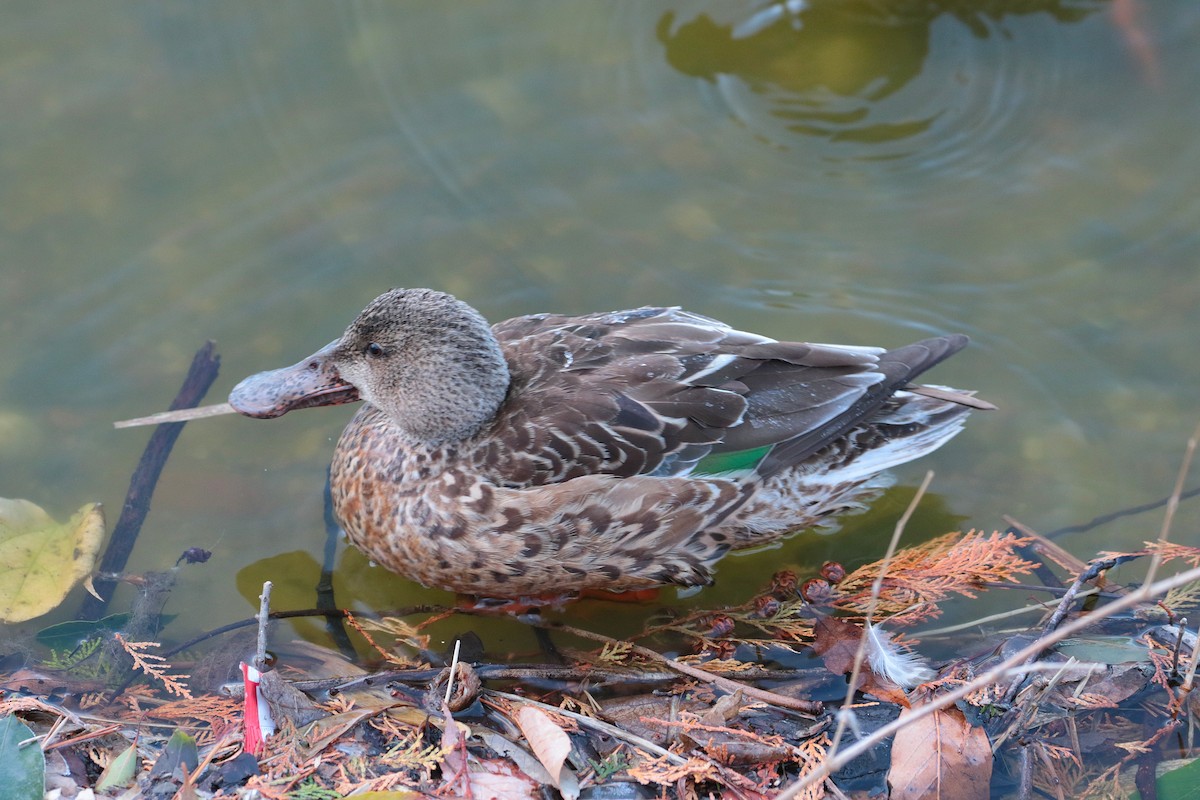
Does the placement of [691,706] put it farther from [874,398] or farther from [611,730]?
[874,398]

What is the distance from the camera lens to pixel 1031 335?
206 inches

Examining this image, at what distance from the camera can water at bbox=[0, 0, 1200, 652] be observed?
189 inches

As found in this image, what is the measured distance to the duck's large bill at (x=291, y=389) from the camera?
4.14m

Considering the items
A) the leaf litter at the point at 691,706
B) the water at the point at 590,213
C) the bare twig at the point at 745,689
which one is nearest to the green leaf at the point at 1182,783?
the leaf litter at the point at 691,706

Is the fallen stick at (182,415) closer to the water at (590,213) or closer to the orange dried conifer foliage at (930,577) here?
the water at (590,213)

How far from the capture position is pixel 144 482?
182 inches

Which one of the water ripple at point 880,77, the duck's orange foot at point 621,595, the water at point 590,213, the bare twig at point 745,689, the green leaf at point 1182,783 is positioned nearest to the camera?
the green leaf at point 1182,783

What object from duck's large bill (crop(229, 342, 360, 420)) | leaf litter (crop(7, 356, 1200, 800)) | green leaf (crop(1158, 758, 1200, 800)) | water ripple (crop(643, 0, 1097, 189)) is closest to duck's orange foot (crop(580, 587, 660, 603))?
leaf litter (crop(7, 356, 1200, 800))

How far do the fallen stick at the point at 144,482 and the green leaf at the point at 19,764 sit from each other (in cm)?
99

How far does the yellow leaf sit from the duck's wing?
1723 mm

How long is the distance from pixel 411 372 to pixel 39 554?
1711 mm

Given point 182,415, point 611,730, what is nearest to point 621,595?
point 611,730

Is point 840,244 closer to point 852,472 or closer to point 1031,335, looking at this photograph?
point 1031,335

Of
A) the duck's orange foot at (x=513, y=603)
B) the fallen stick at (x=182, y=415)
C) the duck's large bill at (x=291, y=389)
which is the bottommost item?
the duck's orange foot at (x=513, y=603)
